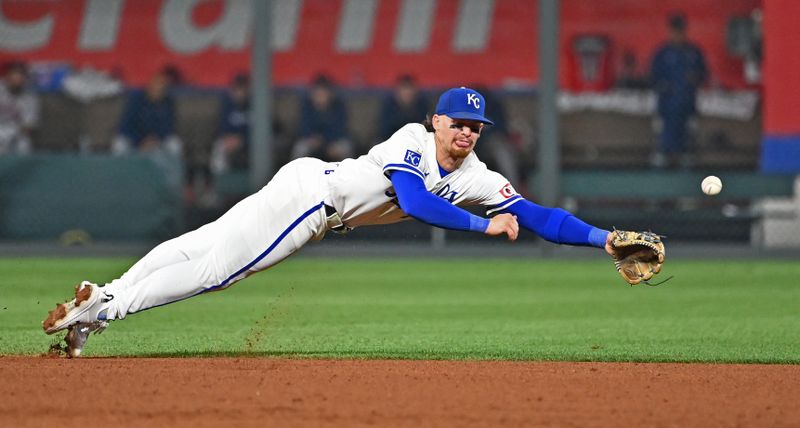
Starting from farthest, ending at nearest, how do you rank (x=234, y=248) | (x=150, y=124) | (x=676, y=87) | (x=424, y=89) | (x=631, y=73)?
(x=424, y=89) < (x=631, y=73) < (x=150, y=124) < (x=676, y=87) < (x=234, y=248)

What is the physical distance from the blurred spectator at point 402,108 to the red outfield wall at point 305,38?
4.45 feet

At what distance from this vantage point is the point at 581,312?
9.55m

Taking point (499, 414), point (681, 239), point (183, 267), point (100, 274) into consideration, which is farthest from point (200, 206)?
point (499, 414)

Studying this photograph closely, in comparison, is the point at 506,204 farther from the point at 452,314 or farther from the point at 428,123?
the point at 452,314

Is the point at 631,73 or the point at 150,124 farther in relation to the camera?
the point at 631,73

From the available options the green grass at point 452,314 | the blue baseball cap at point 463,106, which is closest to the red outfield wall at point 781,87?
the green grass at point 452,314

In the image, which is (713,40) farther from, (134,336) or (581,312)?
(134,336)

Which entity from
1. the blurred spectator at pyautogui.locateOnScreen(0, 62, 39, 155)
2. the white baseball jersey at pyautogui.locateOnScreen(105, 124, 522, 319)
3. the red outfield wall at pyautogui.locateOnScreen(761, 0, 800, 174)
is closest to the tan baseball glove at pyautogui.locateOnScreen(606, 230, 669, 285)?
the white baseball jersey at pyautogui.locateOnScreen(105, 124, 522, 319)

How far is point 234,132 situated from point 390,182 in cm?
950

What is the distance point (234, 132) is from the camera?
51.8 ft

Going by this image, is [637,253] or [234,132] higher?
[234,132]

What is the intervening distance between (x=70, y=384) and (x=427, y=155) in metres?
2.04

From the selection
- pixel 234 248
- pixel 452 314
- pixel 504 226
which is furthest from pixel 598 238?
pixel 452 314

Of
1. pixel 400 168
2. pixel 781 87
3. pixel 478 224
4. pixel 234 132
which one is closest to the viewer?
pixel 478 224
